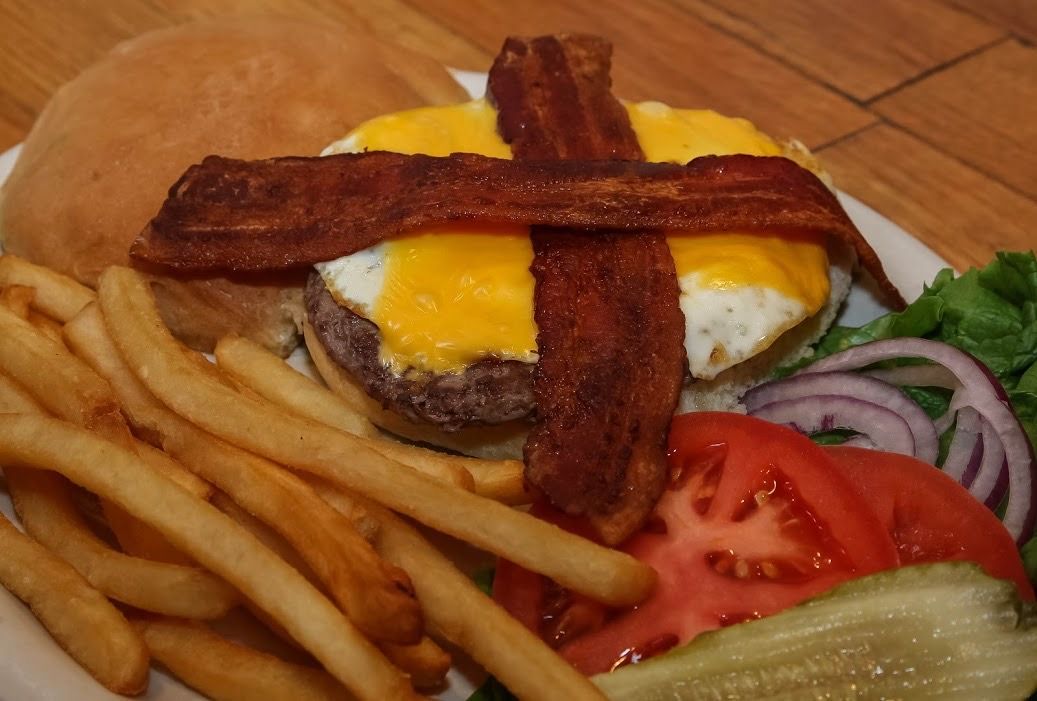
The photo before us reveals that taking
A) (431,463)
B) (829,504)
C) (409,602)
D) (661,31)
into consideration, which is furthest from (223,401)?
(661,31)

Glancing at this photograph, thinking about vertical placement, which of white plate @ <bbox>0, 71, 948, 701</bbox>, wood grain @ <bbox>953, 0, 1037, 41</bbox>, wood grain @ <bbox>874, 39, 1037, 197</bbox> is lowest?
white plate @ <bbox>0, 71, 948, 701</bbox>

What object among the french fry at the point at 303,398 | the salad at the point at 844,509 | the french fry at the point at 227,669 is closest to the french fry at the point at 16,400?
the french fry at the point at 303,398

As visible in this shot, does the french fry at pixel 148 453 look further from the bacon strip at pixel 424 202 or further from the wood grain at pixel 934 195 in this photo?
the wood grain at pixel 934 195

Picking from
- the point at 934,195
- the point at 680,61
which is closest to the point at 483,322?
the point at 934,195

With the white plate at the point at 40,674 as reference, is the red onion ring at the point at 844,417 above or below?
above

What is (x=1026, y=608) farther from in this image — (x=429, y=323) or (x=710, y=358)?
(x=429, y=323)

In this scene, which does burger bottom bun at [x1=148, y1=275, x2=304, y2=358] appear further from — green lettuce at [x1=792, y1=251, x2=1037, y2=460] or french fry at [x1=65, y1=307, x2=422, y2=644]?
green lettuce at [x1=792, y1=251, x2=1037, y2=460]

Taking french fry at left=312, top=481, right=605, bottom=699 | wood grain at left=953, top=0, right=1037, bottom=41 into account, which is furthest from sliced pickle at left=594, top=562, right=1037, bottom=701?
wood grain at left=953, top=0, right=1037, bottom=41
